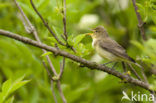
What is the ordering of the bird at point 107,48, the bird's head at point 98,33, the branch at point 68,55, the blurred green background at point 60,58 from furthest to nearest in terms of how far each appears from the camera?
the bird's head at point 98,33, the blurred green background at point 60,58, the bird at point 107,48, the branch at point 68,55

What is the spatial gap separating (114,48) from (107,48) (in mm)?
103

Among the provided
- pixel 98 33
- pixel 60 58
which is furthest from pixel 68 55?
pixel 98 33

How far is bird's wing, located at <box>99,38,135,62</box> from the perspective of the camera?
3.35 metres

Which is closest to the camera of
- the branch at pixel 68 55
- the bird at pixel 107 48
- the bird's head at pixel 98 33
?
the branch at pixel 68 55

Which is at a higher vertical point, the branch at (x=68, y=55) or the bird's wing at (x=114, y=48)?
the branch at (x=68, y=55)

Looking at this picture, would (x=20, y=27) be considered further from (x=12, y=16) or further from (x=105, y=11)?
(x=105, y=11)

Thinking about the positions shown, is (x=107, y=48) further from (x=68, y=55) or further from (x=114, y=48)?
(x=68, y=55)

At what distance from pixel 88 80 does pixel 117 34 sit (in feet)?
4.08

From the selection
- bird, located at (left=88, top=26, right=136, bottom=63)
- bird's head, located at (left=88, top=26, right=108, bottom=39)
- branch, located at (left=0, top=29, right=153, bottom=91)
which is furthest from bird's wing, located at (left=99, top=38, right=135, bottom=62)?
branch, located at (left=0, top=29, right=153, bottom=91)

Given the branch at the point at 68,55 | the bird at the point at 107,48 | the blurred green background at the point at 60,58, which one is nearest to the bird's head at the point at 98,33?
the bird at the point at 107,48

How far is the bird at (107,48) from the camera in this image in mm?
3338

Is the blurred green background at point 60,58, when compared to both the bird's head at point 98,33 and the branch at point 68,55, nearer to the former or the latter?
the bird's head at point 98,33

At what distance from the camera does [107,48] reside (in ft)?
12.2

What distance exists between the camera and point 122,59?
10.9 ft
